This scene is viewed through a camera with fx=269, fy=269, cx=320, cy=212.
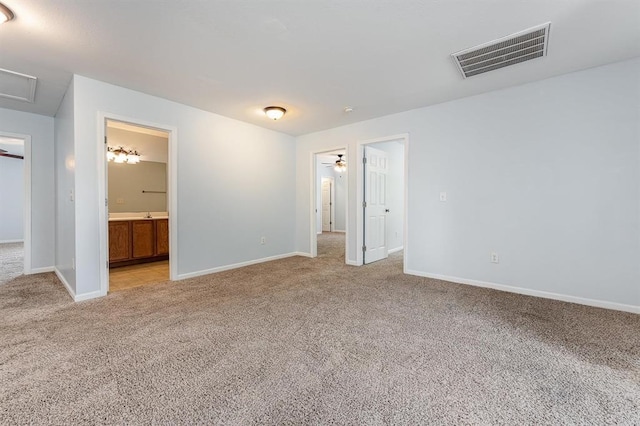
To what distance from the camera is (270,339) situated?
211 cm

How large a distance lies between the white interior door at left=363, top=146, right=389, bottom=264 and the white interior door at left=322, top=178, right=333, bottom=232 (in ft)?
A: 18.5

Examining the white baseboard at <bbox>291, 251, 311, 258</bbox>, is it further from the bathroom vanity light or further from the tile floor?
the bathroom vanity light

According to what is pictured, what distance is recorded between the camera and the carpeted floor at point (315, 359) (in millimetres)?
1383

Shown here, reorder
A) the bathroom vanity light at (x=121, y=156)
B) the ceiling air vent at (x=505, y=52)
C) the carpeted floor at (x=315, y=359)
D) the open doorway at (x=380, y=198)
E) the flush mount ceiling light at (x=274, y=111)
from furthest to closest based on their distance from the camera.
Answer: the bathroom vanity light at (x=121, y=156)
the open doorway at (x=380, y=198)
the flush mount ceiling light at (x=274, y=111)
the ceiling air vent at (x=505, y=52)
the carpeted floor at (x=315, y=359)

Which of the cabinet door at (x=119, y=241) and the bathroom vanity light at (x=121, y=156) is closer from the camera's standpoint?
the cabinet door at (x=119, y=241)

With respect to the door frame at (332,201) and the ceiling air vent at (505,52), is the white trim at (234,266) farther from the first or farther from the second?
the door frame at (332,201)

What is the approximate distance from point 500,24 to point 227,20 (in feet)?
6.94

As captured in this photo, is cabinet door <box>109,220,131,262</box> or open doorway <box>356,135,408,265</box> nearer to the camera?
cabinet door <box>109,220,131,262</box>

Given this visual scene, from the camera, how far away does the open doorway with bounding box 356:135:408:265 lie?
15.4 ft

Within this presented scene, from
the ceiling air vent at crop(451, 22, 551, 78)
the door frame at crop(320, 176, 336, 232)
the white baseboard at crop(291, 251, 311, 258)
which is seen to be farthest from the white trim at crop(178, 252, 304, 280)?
the door frame at crop(320, 176, 336, 232)

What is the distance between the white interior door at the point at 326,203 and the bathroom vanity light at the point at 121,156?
6845 millimetres

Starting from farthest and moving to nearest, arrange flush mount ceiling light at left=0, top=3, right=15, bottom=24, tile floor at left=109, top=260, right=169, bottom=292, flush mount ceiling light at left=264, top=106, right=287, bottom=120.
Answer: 1. flush mount ceiling light at left=264, top=106, right=287, bottom=120
2. tile floor at left=109, top=260, right=169, bottom=292
3. flush mount ceiling light at left=0, top=3, right=15, bottom=24

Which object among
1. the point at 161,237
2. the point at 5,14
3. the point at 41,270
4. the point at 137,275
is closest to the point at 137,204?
the point at 161,237

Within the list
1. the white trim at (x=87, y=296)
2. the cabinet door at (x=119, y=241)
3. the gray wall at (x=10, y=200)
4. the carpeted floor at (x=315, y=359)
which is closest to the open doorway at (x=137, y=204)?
the cabinet door at (x=119, y=241)
